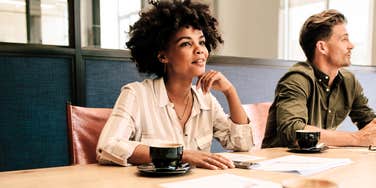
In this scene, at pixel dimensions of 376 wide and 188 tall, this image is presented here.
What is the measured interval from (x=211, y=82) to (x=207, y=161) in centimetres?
51

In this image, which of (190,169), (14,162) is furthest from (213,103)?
(14,162)

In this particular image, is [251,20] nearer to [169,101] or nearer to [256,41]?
[256,41]

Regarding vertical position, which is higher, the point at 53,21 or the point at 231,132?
the point at 53,21

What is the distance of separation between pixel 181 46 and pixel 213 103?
0.86 feet

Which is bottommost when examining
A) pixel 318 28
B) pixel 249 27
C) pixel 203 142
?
pixel 203 142

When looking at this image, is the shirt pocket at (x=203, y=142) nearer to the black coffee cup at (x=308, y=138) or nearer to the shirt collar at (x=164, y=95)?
the shirt collar at (x=164, y=95)

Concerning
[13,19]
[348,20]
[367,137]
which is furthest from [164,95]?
[348,20]

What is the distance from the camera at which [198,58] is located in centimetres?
147

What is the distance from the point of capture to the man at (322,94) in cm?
153

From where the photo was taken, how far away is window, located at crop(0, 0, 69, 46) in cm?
221

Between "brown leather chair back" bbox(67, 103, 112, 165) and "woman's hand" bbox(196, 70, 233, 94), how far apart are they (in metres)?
0.41

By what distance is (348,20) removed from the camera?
3.73m

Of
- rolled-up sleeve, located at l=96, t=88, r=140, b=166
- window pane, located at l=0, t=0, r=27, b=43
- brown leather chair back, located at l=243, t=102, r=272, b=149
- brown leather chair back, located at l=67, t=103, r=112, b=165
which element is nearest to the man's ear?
brown leather chair back, located at l=243, t=102, r=272, b=149

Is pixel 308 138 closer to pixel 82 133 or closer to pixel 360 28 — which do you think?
pixel 82 133
